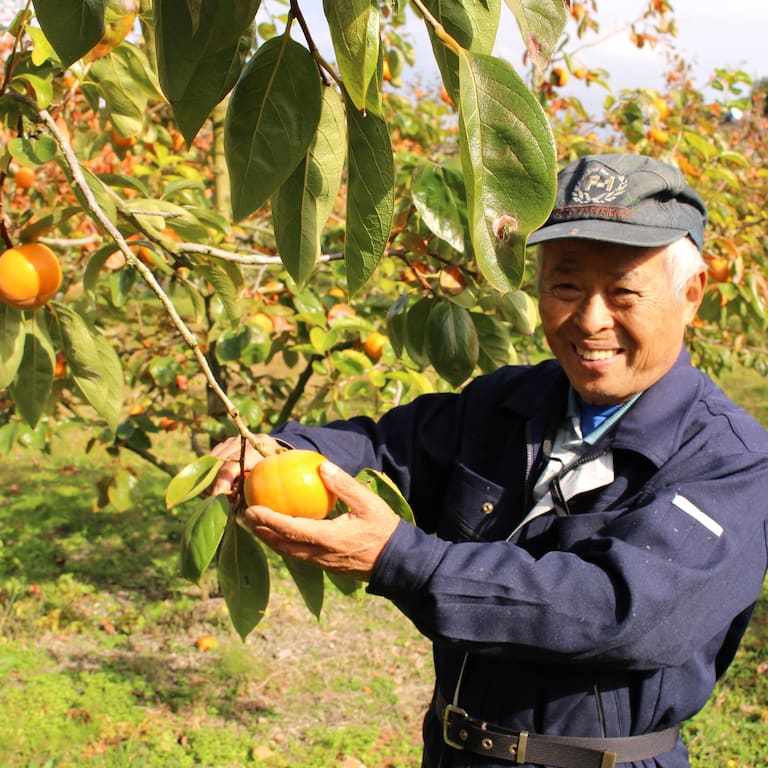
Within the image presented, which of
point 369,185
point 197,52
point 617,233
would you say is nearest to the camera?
point 197,52

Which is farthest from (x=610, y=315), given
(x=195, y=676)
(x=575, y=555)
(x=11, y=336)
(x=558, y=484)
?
(x=195, y=676)

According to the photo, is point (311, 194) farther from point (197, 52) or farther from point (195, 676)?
point (195, 676)

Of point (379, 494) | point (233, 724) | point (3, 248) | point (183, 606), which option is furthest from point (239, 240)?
point (379, 494)

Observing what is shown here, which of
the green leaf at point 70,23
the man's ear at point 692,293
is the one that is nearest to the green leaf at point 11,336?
the green leaf at point 70,23

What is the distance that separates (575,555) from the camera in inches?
53.9

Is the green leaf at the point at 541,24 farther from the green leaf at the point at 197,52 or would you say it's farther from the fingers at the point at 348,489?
the fingers at the point at 348,489

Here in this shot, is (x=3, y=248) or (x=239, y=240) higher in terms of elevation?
(x=3, y=248)

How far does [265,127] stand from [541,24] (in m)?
0.29

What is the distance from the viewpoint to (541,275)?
5.42 ft

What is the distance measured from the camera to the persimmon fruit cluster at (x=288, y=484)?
3.85ft

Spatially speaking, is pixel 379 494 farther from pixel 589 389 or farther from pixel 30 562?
pixel 30 562

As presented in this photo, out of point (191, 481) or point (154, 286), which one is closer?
point (154, 286)

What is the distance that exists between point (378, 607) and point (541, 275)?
325 cm

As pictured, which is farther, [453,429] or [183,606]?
[183,606]
